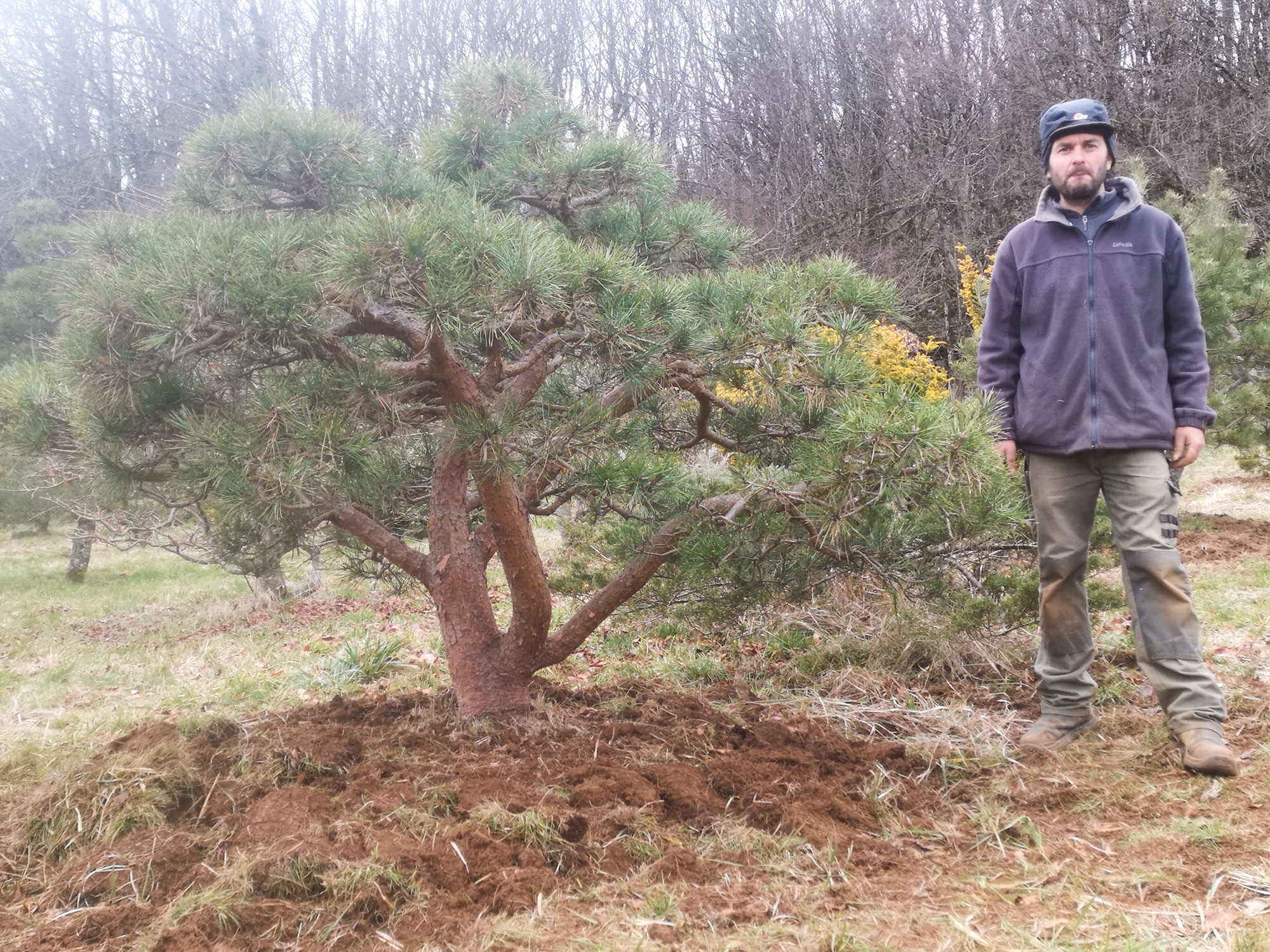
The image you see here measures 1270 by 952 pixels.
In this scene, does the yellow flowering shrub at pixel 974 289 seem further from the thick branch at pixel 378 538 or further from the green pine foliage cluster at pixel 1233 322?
the thick branch at pixel 378 538

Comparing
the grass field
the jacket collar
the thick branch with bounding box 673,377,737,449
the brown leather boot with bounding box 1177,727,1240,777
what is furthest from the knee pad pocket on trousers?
the thick branch with bounding box 673,377,737,449

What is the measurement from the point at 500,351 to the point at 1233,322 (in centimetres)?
613

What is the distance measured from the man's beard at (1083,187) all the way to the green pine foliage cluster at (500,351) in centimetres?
56

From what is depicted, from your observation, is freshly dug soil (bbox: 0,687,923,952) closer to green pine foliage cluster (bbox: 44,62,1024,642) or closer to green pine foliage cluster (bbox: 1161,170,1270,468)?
green pine foliage cluster (bbox: 44,62,1024,642)

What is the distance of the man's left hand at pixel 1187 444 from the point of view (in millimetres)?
2377

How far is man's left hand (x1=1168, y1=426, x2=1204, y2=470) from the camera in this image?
238 cm

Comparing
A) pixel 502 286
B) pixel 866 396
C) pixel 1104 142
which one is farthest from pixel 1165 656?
pixel 502 286

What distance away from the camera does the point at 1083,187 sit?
8.13ft

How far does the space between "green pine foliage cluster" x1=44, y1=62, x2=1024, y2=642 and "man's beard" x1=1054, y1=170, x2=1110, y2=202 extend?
56cm

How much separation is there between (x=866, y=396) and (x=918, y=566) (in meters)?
1.05

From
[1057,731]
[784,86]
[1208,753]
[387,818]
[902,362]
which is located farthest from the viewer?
[784,86]

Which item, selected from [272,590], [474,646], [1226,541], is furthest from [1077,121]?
[272,590]

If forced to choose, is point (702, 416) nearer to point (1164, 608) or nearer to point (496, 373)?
point (496, 373)

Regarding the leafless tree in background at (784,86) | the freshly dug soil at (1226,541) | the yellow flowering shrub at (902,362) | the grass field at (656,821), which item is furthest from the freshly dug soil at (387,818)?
the leafless tree in background at (784,86)
